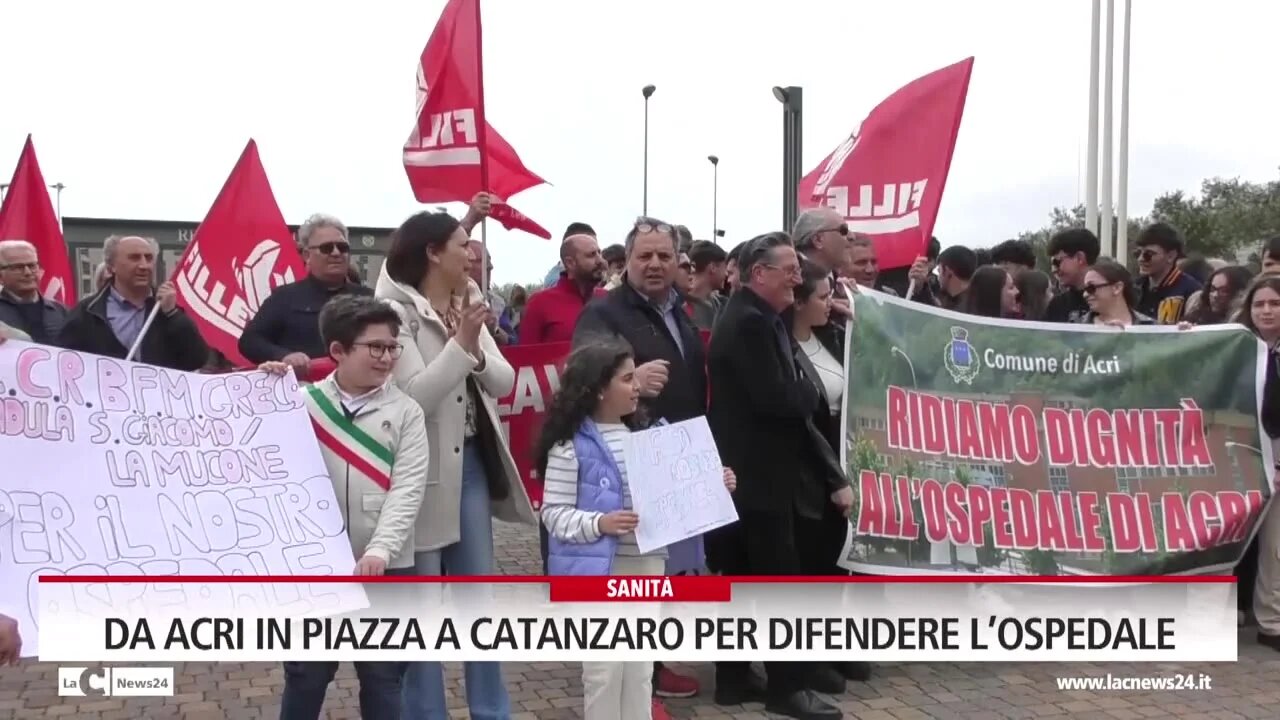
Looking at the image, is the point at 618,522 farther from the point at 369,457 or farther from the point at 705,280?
the point at 705,280

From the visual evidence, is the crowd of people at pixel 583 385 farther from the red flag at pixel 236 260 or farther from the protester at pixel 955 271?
the protester at pixel 955 271

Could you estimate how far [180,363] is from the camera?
593 cm

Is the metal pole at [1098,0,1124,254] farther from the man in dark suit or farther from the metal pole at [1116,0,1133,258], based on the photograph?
the man in dark suit

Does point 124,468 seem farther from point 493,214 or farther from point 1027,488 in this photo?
point 1027,488

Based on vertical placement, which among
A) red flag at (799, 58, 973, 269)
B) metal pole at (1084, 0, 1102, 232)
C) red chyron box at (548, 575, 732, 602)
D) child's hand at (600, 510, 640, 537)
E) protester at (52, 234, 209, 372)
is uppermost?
metal pole at (1084, 0, 1102, 232)

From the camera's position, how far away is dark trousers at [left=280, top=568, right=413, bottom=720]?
11.6ft

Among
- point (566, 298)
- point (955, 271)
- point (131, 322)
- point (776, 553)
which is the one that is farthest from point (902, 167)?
point (131, 322)

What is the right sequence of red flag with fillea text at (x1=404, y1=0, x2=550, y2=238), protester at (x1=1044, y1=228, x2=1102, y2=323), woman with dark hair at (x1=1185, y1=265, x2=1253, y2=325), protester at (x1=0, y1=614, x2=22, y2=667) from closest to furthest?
protester at (x1=0, y1=614, x2=22, y2=667)
red flag with fillea text at (x1=404, y1=0, x2=550, y2=238)
woman with dark hair at (x1=1185, y1=265, x2=1253, y2=325)
protester at (x1=1044, y1=228, x2=1102, y2=323)

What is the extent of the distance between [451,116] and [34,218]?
15.7 ft

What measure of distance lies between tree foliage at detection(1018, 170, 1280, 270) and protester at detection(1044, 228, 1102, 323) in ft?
104

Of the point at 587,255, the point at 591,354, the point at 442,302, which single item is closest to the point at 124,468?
the point at 442,302

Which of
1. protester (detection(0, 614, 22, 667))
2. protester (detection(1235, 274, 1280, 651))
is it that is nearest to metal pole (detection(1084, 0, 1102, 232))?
protester (detection(1235, 274, 1280, 651))

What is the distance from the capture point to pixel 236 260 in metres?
6.13

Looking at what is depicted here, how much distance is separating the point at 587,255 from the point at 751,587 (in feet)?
7.14
